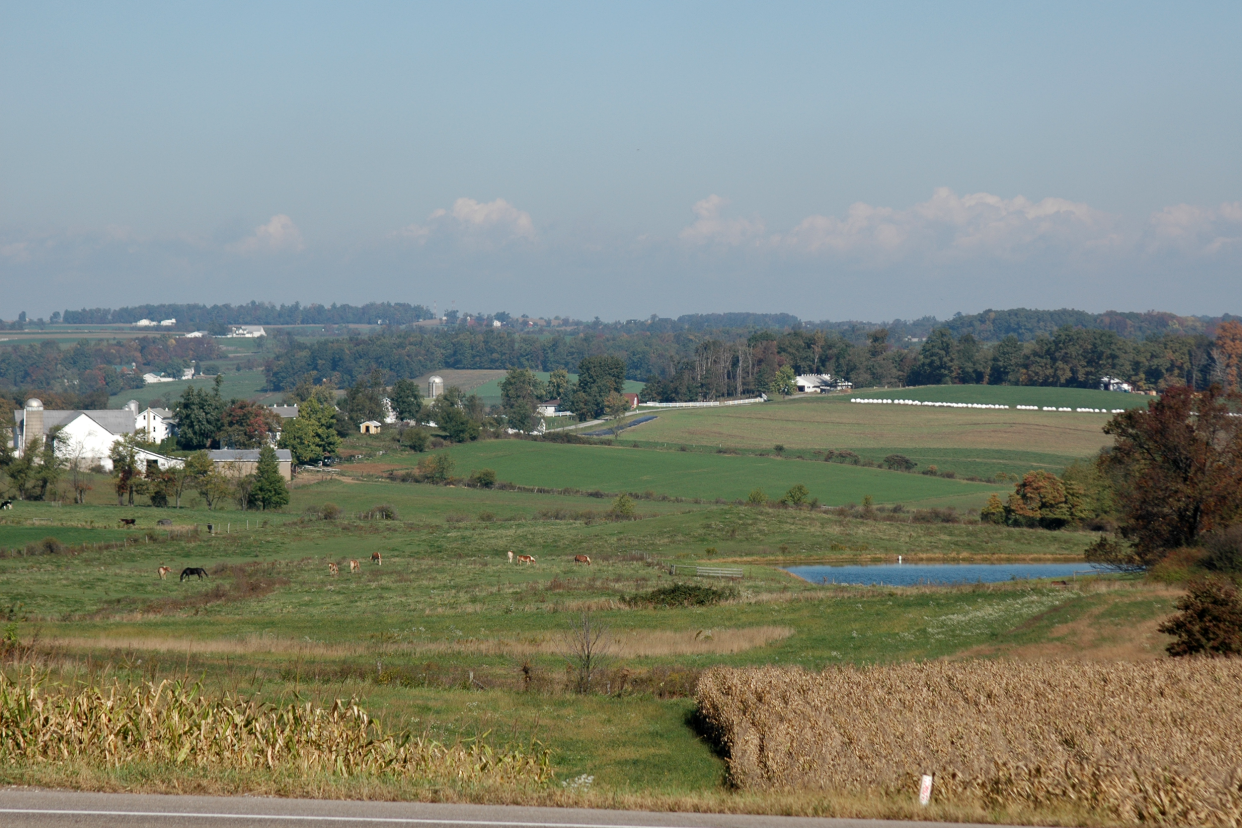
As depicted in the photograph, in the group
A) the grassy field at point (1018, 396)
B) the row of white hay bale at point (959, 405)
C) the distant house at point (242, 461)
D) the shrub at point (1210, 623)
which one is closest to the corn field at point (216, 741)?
the shrub at point (1210, 623)

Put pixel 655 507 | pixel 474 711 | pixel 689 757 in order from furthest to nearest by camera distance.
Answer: pixel 655 507 < pixel 474 711 < pixel 689 757

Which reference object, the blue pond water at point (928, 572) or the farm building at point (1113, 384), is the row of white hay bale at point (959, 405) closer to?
the farm building at point (1113, 384)

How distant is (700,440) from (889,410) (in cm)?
3397

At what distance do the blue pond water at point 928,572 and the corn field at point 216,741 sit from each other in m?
36.0

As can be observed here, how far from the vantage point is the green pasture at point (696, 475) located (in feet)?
289

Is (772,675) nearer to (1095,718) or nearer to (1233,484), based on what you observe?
(1095,718)

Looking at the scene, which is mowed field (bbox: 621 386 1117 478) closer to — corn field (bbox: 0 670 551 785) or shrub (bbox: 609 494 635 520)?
shrub (bbox: 609 494 635 520)

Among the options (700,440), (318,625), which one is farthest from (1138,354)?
(318,625)

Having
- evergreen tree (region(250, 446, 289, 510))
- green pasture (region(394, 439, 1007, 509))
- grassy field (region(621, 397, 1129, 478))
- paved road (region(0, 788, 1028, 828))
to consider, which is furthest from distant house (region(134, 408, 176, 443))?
paved road (region(0, 788, 1028, 828))

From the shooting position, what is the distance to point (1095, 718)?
60.3 ft

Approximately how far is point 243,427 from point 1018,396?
10694 cm

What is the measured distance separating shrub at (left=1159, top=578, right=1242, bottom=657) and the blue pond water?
24.1m

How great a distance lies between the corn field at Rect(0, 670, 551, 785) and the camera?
47.1ft

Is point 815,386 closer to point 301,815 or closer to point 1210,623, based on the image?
point 1210,623
